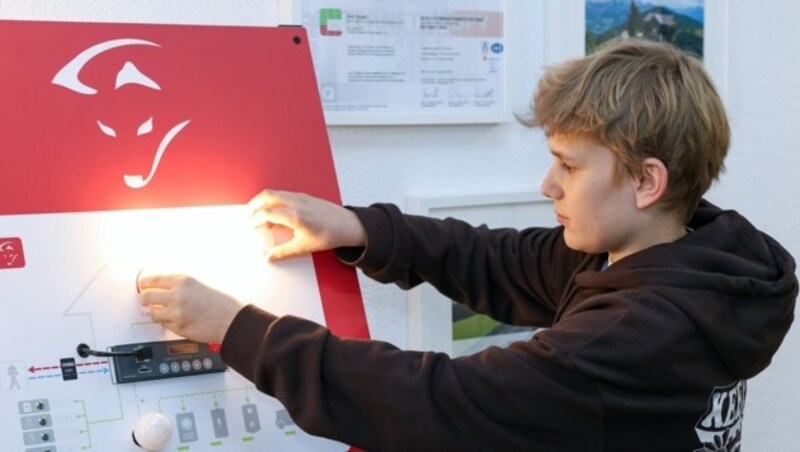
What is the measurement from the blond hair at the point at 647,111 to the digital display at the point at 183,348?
1.32 ft

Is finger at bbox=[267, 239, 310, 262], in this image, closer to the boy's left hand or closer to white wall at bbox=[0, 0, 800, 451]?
the boy's left hand

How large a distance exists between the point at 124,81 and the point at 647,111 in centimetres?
49

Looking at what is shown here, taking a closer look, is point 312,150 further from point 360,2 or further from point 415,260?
point 360,2

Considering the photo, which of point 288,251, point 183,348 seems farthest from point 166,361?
point 288,251

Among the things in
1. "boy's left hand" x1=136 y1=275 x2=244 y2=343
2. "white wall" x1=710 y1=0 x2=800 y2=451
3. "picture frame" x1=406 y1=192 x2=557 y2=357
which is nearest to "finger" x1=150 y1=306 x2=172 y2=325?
"boy's left hand" x1=136 y1=275 x2=244 y2=343

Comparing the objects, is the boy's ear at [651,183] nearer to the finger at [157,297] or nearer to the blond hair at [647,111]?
the blond hair at [647,111]

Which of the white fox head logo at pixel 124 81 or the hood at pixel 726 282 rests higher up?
the white fox head logo at pixel 124 81

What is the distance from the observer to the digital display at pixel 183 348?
2.95 feet

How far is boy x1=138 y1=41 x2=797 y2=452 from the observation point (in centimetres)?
87

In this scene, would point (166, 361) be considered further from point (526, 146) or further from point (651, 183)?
point (526, 146)

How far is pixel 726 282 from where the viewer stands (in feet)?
2.99

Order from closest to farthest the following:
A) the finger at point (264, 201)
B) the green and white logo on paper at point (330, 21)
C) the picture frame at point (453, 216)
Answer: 1. the finger at point (264, 201)
2. the green and white logo on paper at point (330, 21)
3. the picture frame at point (453, 216)

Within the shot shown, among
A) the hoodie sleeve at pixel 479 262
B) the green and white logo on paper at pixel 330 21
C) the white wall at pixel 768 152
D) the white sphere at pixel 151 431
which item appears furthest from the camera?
the white wall at pixel 768 152

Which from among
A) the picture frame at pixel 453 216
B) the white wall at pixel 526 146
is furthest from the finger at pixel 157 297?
the picture frame at pixel 453 216
